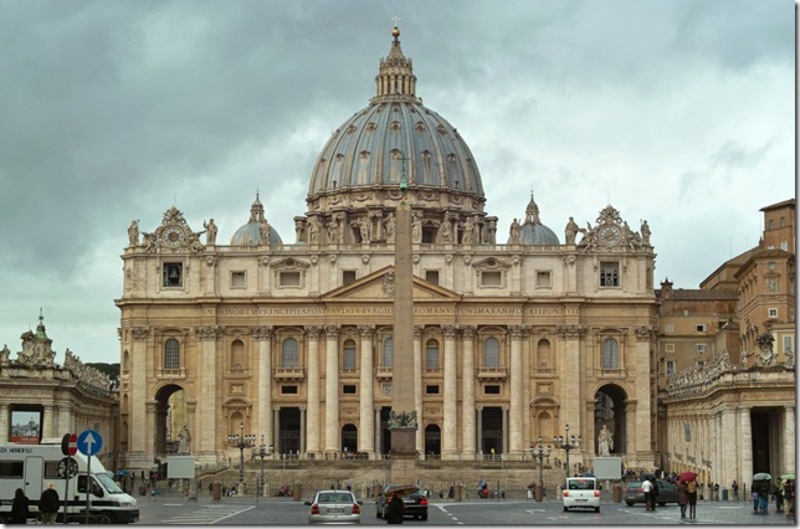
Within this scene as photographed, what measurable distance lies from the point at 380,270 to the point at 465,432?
13078 mm

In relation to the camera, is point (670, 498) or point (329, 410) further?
point (329, 410)

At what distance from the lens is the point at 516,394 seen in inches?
5010

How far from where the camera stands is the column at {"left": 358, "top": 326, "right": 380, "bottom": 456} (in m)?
127

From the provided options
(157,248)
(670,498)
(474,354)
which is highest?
(157,248)

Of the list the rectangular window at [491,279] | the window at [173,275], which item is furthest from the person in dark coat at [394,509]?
the window at [173,275]

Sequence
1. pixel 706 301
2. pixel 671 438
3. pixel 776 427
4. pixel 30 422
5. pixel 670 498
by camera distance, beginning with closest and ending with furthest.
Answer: pixel 670 498
pixel 776 427
pixel 30 422
pixel 671 438
pixel 706 301

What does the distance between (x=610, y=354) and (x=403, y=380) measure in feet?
190

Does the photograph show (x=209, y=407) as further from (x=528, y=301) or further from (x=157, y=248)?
(x=528, y=301)

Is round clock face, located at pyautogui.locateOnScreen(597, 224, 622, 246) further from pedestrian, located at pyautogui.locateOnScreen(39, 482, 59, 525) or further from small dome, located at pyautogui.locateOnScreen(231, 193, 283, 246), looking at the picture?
pedestrian, located at pyautogui.locateOnScreen(39, 482, 59, 525)

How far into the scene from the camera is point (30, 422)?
9888 centimetres

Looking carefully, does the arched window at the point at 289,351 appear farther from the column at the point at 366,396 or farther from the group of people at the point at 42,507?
the group of people at the point at 42,507

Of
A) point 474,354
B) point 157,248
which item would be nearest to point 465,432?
point 474,354

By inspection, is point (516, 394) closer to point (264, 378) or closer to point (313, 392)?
point (313, 392)

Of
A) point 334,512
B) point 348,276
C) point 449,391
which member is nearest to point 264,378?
point 348,276
